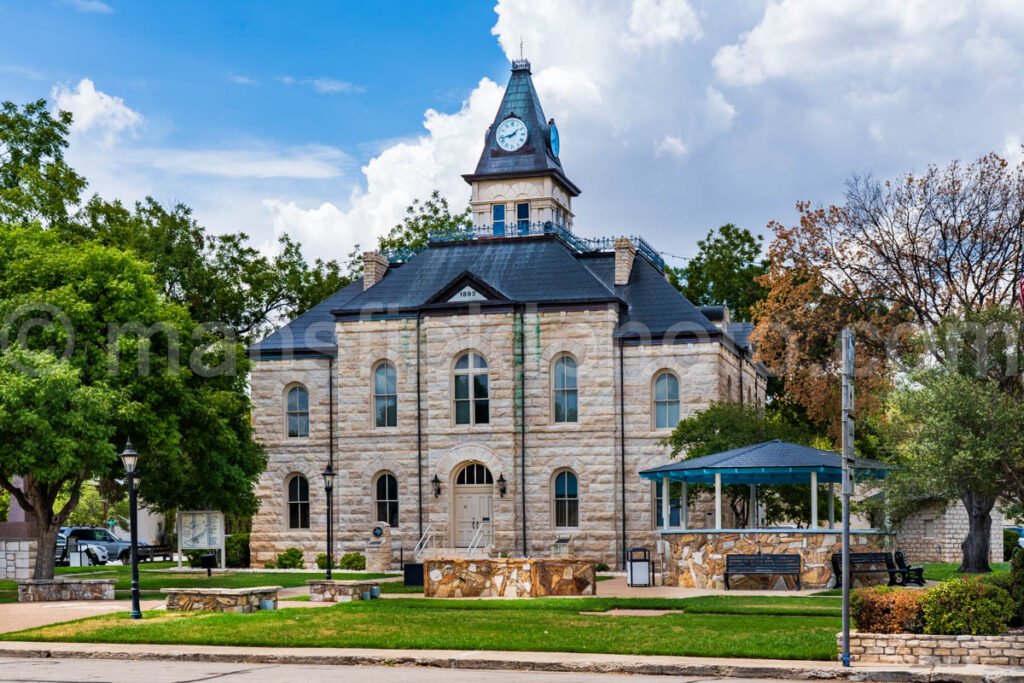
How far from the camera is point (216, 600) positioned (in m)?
25.7

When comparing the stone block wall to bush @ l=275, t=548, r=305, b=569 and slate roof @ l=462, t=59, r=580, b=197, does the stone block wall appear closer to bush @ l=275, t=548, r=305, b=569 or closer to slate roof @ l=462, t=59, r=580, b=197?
bush @ l=275, t=548, r=305, b=569

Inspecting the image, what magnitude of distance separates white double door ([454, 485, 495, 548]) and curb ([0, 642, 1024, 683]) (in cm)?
2530

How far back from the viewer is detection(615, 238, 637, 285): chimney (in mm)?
47938

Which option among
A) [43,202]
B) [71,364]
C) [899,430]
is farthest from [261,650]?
[43,202]

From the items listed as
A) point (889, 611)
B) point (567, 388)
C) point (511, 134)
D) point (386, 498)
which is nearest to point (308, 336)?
point (386, 498)

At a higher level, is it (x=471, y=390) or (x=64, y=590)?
(x=471, y=390)

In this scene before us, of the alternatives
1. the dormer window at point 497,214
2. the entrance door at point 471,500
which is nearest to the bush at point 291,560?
the entrance door at point 471,500

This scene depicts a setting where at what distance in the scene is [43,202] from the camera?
4584cm

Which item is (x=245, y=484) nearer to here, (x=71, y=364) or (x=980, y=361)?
(x=71, y=364)

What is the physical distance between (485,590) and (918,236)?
1836 centimetres

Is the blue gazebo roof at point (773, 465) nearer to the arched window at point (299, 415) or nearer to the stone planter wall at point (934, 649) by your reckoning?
the stone planter wall at point (934, 649)

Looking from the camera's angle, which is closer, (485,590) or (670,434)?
(485,590)

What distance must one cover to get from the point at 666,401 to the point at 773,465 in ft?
40.0

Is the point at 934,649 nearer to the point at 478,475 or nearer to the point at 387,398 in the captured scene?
the point at 478,475
